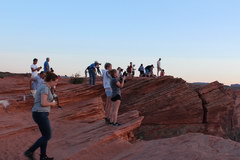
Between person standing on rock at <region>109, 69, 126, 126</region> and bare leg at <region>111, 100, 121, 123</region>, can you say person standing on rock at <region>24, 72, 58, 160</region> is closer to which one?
person standing on rock at <region>109, 69, 126, 126</region>

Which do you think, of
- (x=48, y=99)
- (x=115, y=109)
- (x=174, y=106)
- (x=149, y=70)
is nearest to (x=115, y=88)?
(x=115, y=109)

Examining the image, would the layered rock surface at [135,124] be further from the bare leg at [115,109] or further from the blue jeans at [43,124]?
the blue jeans at [43,124]

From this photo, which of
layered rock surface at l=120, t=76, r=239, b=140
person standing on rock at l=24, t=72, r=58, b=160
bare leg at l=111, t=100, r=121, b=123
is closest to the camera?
person standing on rock at l=24, t=72, r=58, b=160

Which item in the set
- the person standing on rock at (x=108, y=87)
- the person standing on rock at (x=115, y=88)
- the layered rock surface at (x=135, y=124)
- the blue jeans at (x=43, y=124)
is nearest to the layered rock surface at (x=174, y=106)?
the layered rock surface at (x=135, y=124)

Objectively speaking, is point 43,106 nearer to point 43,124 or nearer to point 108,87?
point 43,124

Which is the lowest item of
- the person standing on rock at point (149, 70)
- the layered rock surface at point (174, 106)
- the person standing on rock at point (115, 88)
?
the layered rock surface at point (174, 106)

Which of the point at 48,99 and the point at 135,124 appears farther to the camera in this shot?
the point at 135,124

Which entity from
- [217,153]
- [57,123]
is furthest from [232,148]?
[57,123]

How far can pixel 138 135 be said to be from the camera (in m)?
19.4

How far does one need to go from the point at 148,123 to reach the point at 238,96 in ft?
Result: 46.8

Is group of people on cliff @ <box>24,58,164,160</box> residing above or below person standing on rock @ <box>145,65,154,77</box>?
below

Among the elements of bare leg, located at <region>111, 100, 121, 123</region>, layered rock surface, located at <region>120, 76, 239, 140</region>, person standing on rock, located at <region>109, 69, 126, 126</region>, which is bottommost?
layered rock surface, located at <region>120, 76, 239, 140</region>

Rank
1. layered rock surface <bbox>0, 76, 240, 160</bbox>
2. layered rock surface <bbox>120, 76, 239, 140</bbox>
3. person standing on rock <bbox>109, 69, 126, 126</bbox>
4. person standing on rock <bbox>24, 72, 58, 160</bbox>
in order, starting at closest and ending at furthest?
person standing on rock <bbox>24, 72, 58, 160</bbox> → layered rock surface <bbox>0, 76, 240, 160</bbox> → person standing on rock <bbox>109, 69, 126, 126</bbox> → layered rock surface <bbox>120, 76, 239, 140</bbox>

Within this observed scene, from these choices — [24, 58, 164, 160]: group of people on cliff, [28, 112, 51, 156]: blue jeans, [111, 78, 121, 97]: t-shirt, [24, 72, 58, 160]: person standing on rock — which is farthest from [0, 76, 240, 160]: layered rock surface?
[24, 72, 58, 160]: person standing on rock
